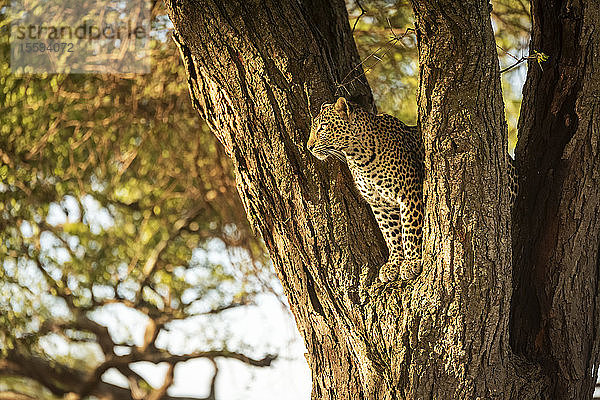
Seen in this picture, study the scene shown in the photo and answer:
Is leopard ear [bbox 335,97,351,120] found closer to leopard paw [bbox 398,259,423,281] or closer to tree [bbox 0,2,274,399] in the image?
leopard paw [bbox 398,259,423,281]

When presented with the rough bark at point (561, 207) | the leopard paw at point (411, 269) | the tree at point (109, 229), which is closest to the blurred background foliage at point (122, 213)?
the tree at point (109, 229)

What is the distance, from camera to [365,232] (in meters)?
2.09

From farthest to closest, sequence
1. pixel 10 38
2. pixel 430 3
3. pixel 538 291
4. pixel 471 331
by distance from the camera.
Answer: pixel 10 38 < pixel 538 291 < pixel 471 331 < pixel 430 3

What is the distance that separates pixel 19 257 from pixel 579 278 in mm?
3643

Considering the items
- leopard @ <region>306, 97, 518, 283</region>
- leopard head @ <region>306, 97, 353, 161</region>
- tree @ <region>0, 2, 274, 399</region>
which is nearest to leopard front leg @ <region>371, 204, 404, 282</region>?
leopard @ <region>306, 97, 518, 283</region>

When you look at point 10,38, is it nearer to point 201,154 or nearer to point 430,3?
point 201,154

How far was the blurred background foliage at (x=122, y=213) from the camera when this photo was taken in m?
4.28

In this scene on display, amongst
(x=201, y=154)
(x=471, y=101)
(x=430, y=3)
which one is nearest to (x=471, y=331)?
(x=471, y=101)

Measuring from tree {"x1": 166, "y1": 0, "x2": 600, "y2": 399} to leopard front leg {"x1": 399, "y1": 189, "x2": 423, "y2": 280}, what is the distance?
0.18 feet

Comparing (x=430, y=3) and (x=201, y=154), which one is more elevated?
(x=201, y=154)

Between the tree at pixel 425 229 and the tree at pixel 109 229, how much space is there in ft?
6.87

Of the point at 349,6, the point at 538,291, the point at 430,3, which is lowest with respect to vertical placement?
the point at 538,291

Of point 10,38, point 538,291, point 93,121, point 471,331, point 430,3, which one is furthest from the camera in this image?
point 93,121

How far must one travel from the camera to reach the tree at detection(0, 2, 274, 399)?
14.5ft
